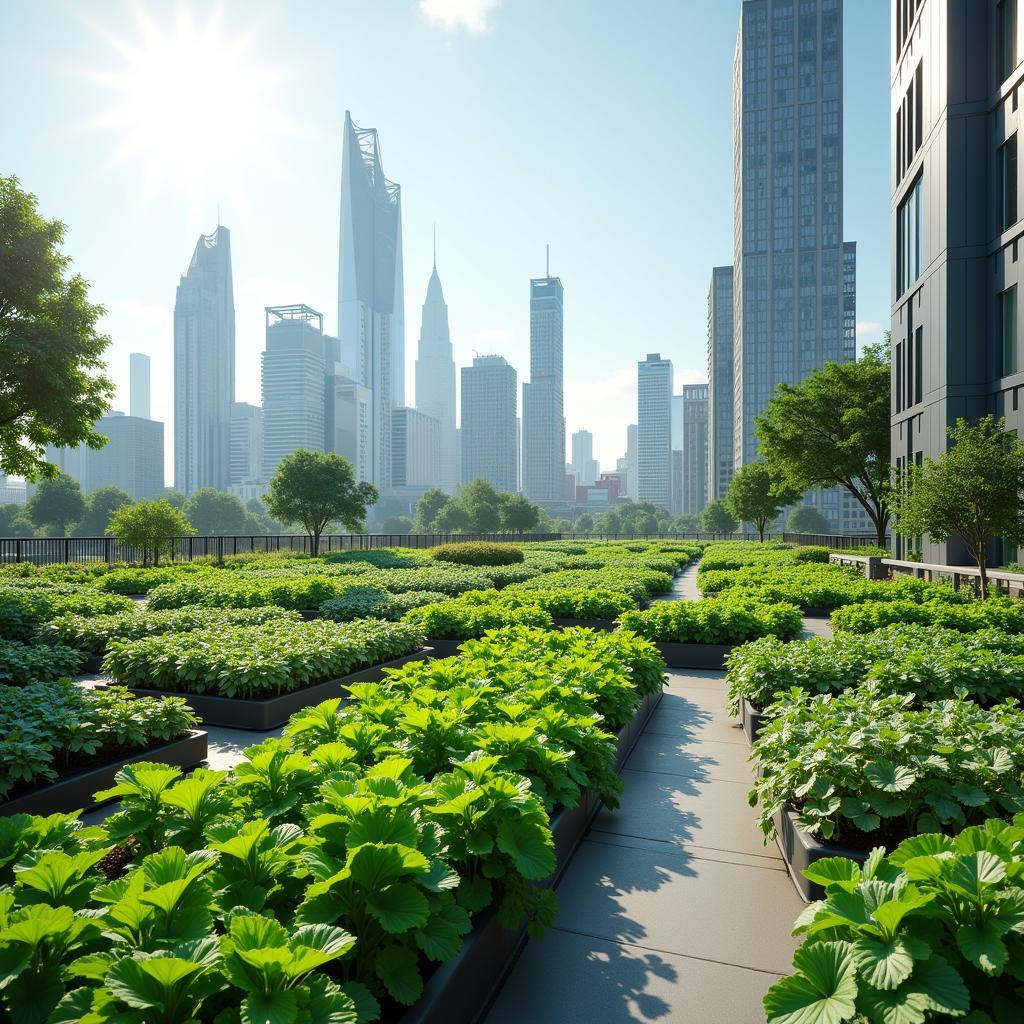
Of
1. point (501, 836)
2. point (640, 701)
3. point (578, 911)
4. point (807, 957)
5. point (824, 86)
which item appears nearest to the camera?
point (807, 957)

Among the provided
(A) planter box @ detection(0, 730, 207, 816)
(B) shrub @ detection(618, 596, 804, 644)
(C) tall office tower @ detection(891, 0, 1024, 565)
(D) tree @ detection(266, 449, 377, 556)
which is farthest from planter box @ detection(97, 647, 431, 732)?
(D) tree @ detection(266, 449, 377, 556)

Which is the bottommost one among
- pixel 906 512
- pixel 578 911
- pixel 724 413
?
pixel 578 911

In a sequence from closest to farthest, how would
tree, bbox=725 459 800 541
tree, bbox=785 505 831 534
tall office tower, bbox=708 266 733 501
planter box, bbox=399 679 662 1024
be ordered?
planter box, bbox=399 679 662 1024 < tree, bbox=725 459 800 541 < tree, bbox=785 505 831 534 < tall office tower, bbox=708 266 733 501

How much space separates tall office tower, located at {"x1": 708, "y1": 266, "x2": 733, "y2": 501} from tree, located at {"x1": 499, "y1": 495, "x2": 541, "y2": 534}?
3763 inches

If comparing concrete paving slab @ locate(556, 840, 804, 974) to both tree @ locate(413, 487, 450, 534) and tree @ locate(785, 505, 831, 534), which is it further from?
tree @ locate(785, 505, 831, 534)

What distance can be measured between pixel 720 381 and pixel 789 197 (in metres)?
42.5

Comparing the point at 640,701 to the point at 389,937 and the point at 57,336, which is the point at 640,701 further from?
the point at 57,336

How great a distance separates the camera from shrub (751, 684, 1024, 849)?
3189 mm

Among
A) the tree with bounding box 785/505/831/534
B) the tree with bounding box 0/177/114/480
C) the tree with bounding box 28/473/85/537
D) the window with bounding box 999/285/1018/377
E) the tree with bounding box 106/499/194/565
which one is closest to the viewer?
the tree with bounding box 0/177/114/480

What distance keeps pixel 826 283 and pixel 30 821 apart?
15052 centimetres

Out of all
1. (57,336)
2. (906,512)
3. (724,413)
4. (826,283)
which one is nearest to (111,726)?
(57,336)

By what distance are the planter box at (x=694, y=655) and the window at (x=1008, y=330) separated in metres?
14.8

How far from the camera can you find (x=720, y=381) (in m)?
160

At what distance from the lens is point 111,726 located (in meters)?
4.98
